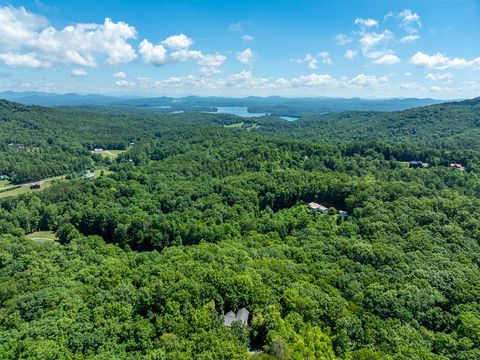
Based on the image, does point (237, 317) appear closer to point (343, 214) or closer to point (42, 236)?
point (343, 214)

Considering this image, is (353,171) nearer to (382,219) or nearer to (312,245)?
(382,219)

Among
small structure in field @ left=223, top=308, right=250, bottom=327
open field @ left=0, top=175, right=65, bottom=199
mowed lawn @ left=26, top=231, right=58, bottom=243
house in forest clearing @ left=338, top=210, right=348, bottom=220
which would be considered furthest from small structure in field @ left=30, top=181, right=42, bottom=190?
small structure in field @ left=223, top=308, right=250, bottom=327

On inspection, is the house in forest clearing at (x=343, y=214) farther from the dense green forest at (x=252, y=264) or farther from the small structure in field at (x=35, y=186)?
the small structure in field at (x=35, y=186)

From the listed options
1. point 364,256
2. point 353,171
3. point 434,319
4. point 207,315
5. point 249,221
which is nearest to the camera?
point 207,315

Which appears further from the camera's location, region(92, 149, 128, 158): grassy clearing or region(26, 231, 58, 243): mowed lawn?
region(92, 149, 128, 158): grassy clearing

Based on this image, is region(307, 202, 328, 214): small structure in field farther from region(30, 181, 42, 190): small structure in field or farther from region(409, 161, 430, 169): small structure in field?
region(30, 181, 42, 190): small structure in field

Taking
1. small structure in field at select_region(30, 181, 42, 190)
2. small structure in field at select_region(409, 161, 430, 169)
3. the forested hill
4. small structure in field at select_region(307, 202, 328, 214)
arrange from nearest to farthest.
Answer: small structure in field at select_region(307, 202, 328, 214) → small structure in field at select_region(409, 161, 430, 169) → small structure in field at select_region(30, 181, 42, 190) → the forested hill

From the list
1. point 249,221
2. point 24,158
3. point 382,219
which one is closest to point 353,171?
point 382,219
